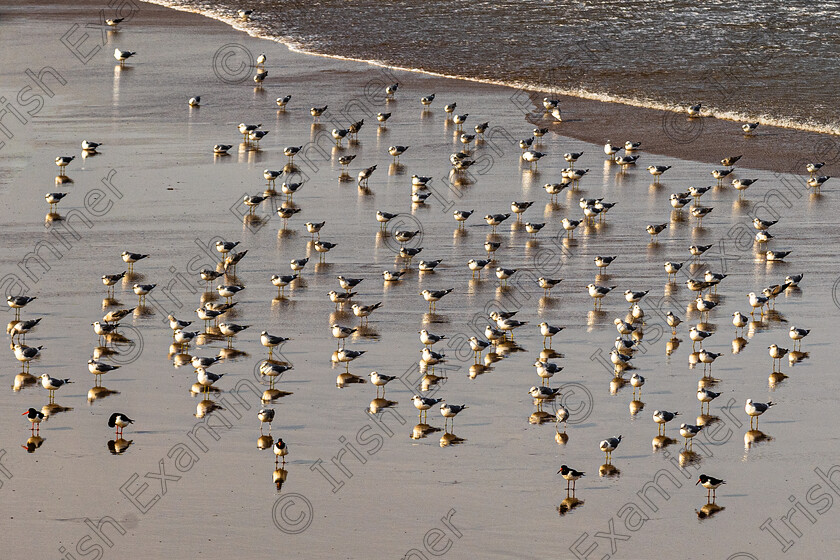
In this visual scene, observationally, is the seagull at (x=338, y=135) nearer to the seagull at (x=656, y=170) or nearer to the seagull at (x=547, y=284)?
the seagull at (x=656, y=170)

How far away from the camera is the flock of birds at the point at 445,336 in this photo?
51.9 feet

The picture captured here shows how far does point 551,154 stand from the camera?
98.8 feet

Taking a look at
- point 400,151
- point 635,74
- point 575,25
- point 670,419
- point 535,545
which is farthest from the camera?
point 575,25

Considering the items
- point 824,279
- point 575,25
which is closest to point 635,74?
point 575,25

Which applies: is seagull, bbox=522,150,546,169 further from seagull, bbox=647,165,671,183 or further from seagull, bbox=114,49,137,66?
seagull, bbox=114,49,137,66

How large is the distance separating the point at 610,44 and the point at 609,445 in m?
32.3

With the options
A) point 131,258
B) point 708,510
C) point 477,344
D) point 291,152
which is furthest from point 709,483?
point 291,152

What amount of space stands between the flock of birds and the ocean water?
10.1m

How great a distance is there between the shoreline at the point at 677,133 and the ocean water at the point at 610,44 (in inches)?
36.8

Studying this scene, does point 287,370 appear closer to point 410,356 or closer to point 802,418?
point 410,356

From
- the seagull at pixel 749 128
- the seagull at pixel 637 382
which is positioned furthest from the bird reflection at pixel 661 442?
the seagull at pixel 749 128

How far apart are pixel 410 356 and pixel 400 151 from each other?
465 inches

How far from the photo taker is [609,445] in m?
14.8

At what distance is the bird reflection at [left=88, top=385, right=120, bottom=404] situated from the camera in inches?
645
